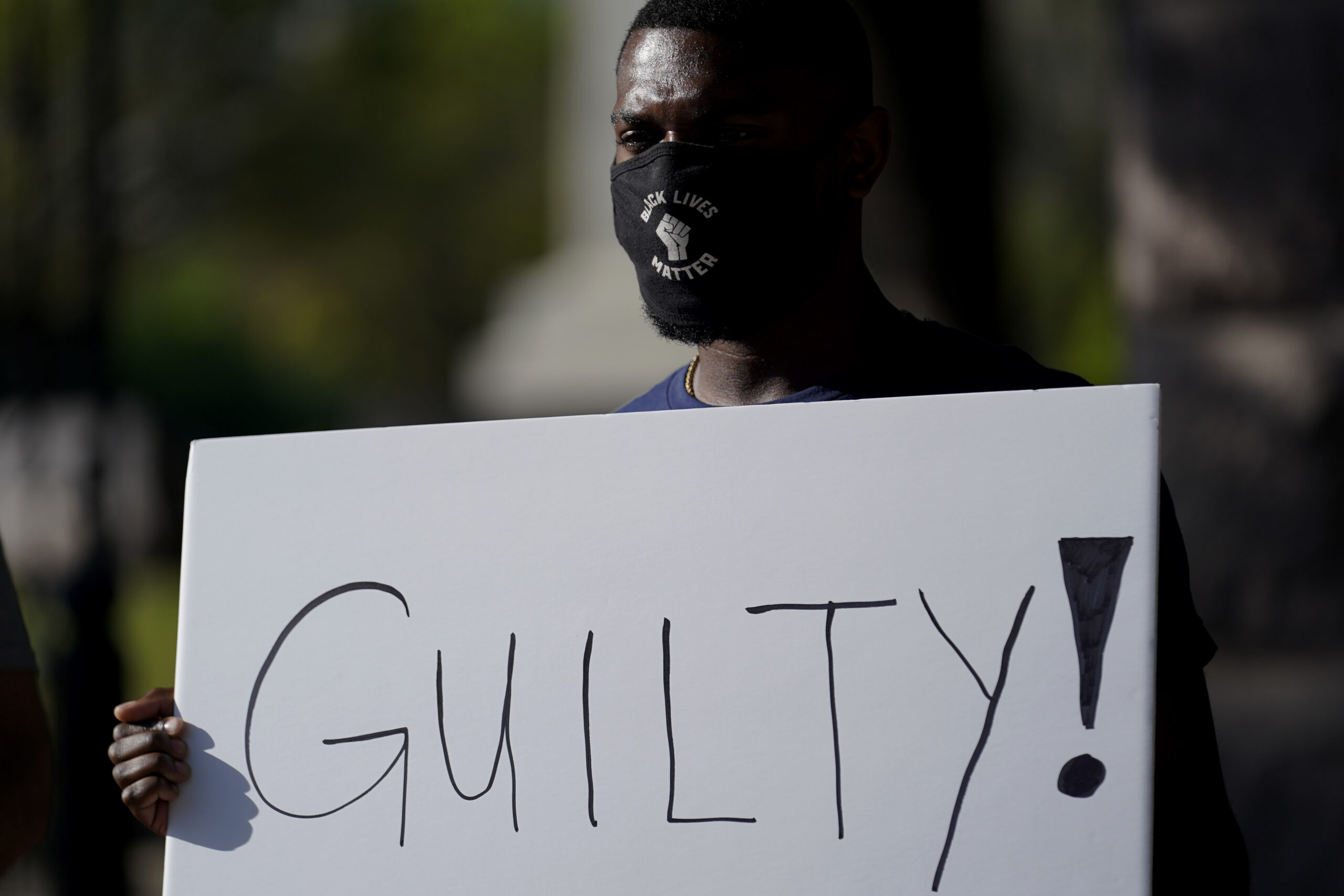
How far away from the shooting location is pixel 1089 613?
145 centimetres

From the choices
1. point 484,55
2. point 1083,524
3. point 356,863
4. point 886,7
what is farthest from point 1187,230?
point 484,55

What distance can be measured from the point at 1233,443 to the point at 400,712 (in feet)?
7.83

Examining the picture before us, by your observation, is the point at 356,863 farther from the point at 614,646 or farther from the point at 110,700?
the point at 110,700

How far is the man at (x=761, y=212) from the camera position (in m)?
1.76

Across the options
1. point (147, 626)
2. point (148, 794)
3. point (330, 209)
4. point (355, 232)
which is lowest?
point (148, 794)

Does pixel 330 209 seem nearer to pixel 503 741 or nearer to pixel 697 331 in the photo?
pixel 697 331

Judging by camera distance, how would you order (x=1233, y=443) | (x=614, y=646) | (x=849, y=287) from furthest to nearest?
(x=1233, y=443) < (x=849, y=287) < (x=614, y=646)

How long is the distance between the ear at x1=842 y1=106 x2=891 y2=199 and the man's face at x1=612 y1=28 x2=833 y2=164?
0.07m

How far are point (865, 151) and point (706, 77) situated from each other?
282mm

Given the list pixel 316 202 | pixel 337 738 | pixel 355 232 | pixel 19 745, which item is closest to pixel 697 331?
pixel 337 738

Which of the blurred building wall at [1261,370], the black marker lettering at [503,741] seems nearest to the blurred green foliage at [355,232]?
the blurred building wall at [1261,370]

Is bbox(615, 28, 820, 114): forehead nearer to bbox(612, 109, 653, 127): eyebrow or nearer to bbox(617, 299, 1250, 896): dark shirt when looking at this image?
bbox(612, 109, 653, 127): eyebrow

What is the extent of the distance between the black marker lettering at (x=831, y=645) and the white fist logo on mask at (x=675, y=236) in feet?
1.70

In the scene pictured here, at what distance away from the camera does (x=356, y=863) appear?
1.60 meters
